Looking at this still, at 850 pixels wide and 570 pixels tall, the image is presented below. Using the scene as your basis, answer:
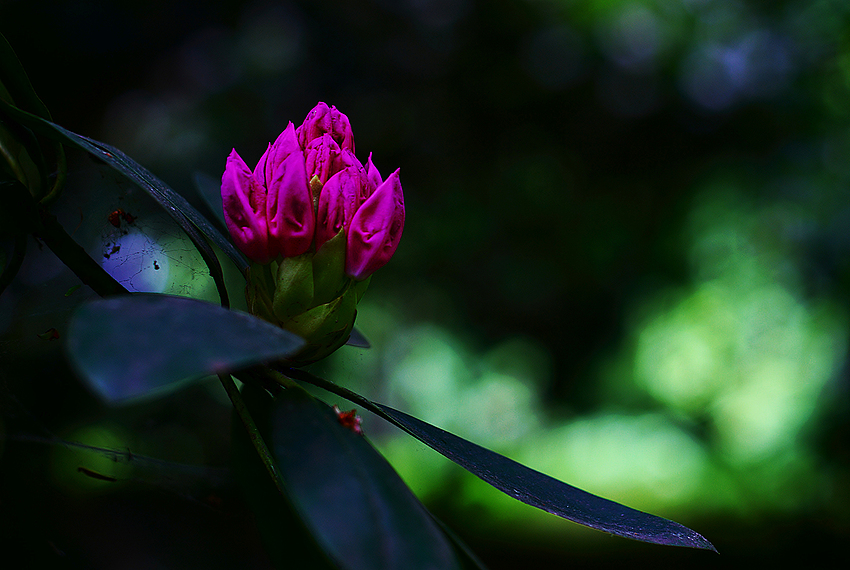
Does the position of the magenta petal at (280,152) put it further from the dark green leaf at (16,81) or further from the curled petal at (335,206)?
the dark green leaf at (16,81)

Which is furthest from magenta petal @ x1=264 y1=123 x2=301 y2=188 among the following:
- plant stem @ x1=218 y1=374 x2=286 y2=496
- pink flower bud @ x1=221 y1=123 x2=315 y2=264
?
plant stem @ x1=218 y1=374 x2=286 y2=496

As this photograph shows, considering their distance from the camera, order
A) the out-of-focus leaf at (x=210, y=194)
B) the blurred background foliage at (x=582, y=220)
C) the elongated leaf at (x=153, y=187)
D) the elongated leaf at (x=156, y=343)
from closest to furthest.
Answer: the elongated leaf at (x=156, y=343)
the elongated leaf at (x=153, y=187)
the out-of-focus leaf at (x=210, y=194)
the blurred background foliage at (x=582, y=220)

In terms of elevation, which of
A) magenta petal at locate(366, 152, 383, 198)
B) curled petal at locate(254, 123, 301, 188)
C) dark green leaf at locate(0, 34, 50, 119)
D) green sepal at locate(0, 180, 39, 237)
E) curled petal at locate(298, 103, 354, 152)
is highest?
curled petal at locate(298, 103, 354, 152)

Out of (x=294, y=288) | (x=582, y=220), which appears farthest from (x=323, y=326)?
(x=582, y=220)

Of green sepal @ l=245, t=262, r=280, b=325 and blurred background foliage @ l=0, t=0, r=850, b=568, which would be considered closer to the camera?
green sepal @ l=245, t=262, r=280, b=325

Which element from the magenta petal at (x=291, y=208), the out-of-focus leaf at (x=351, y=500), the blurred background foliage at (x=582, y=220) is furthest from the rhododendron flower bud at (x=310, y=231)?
the blurred background foliage at (x=582, y=220)

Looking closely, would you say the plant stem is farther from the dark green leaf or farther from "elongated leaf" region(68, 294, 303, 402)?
the dark green leaf
